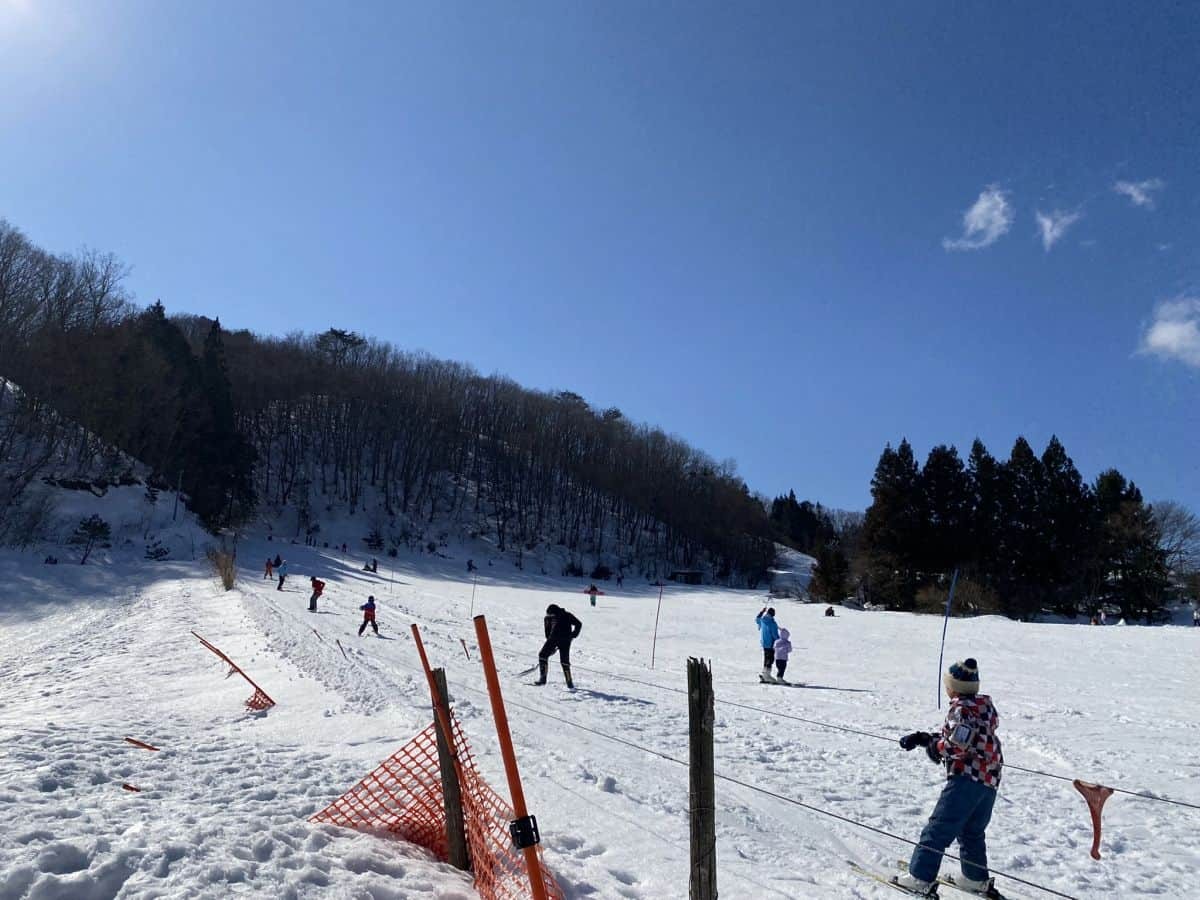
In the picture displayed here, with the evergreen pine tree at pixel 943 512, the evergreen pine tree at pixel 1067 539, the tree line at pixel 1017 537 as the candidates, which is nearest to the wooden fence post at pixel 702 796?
the tree line at pixel 1017 537

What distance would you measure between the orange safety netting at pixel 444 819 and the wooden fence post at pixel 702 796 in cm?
133

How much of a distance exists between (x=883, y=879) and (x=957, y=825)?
78cm

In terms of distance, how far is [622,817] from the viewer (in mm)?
6062

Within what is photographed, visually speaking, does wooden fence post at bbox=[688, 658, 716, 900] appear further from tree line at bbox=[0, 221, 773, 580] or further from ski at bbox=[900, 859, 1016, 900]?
tree line at bbox=[0, 221, 773, 580]

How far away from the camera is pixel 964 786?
464cm

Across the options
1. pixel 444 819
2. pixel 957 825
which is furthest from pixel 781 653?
pixel 444 819

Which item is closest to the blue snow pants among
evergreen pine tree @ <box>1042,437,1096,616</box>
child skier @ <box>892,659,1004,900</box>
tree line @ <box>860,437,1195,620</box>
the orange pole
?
child skier @ <box>892,659,1004,900</box>

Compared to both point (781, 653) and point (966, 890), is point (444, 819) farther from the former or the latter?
point (781, 653)

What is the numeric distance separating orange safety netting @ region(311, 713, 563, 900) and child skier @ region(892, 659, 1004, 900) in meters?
2.44

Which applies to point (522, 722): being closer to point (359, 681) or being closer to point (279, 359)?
point (359, 681)

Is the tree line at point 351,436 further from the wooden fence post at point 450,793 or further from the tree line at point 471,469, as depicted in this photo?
the wooden fence post at point 450,793

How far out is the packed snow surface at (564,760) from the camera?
15.4 ft

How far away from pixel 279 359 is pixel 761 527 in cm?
6166

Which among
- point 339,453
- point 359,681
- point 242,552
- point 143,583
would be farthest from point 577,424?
point 359,681
